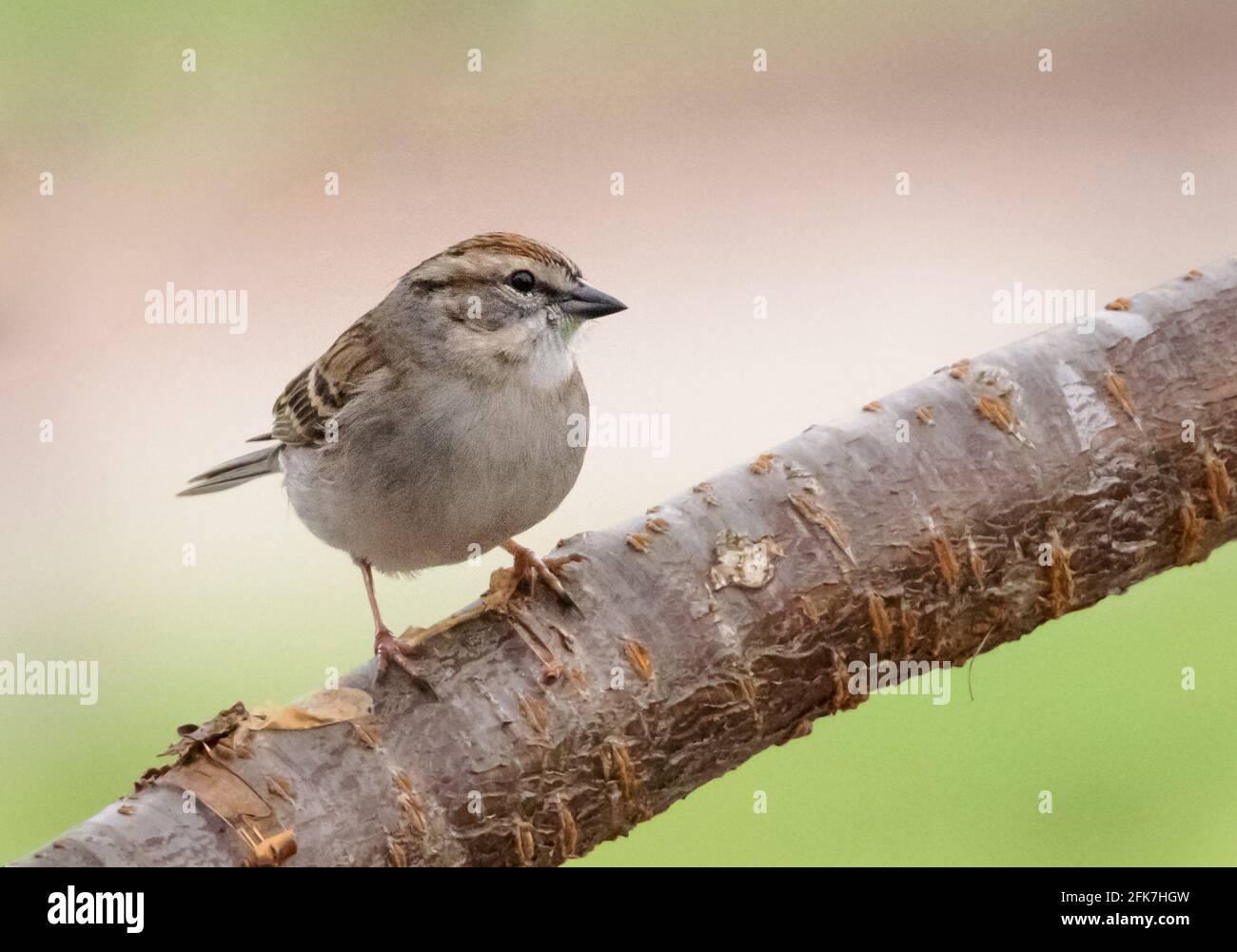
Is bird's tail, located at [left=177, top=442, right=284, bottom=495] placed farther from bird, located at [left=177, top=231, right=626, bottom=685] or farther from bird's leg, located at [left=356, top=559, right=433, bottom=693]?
bird's leg, located at [left=356, top=559, right=433, bottom=693]

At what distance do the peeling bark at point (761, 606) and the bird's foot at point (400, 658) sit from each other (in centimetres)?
2

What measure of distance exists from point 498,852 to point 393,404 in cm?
89

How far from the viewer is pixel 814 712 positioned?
6.18 feet

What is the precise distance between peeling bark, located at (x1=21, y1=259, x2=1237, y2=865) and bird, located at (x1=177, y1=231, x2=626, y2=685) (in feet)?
0.90

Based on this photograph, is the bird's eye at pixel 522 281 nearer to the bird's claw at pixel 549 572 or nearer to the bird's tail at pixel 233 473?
the bird's claw at pixel 549 572

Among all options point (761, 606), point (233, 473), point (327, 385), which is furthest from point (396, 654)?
point (233, 473)

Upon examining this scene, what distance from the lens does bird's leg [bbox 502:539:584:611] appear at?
1830 mm

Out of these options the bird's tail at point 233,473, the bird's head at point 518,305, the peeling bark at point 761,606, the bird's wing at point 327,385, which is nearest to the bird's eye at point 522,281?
the bird's head at point 518,305

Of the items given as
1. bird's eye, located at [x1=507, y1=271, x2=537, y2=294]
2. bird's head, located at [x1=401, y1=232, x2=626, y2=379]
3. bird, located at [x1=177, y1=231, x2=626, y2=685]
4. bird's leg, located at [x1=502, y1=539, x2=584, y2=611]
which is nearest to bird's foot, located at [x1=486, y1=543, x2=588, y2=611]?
bird's leg, located at [x1=502, y1=539, x2=584, y2=611]

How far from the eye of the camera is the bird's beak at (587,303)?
2.16 metres

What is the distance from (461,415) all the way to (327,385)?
1.43 feet

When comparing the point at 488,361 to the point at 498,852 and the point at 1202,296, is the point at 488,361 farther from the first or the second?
the point at 1202,296

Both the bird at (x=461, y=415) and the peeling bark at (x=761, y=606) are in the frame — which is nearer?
the peeling bark at (x=761, y=606)
